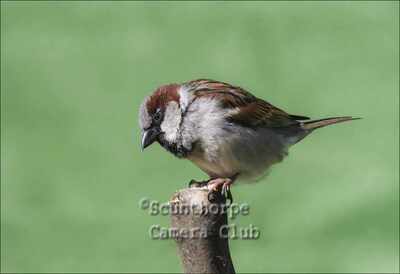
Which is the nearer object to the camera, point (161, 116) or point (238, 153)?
point (161, 116)

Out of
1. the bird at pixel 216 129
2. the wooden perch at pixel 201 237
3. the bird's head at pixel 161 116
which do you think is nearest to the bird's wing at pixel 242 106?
the bird at pixel 216 129

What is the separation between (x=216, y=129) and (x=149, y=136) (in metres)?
0.26

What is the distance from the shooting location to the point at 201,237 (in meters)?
2.09

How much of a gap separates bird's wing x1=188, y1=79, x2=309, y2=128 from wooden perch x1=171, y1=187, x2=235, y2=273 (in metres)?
1.13

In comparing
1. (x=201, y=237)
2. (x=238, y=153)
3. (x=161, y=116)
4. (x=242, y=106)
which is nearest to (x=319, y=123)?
(x=242, y=106)

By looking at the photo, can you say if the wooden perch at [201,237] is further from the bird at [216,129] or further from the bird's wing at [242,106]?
the bird's wing at [242,106]

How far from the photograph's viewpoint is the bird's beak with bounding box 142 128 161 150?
119 inches

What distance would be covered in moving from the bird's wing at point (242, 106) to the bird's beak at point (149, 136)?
10.6 inches

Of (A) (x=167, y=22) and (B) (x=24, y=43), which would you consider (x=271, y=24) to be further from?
(B) (x=24, y=43)

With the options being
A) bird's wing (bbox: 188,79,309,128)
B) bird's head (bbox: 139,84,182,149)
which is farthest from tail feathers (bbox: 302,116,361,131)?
bird's head (bbox: 139,84,182,149)

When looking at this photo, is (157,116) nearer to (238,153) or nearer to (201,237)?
(238,153)

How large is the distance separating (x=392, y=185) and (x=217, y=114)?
262 centimetres

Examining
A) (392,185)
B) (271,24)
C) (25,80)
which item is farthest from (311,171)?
(25,80)

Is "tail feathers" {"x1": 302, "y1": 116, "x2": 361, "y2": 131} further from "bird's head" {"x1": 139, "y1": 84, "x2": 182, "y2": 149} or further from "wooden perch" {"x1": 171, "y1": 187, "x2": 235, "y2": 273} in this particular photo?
"wooden perch" {"x1": 171, "y1": 187, "x2": 235, "y2": 273}
